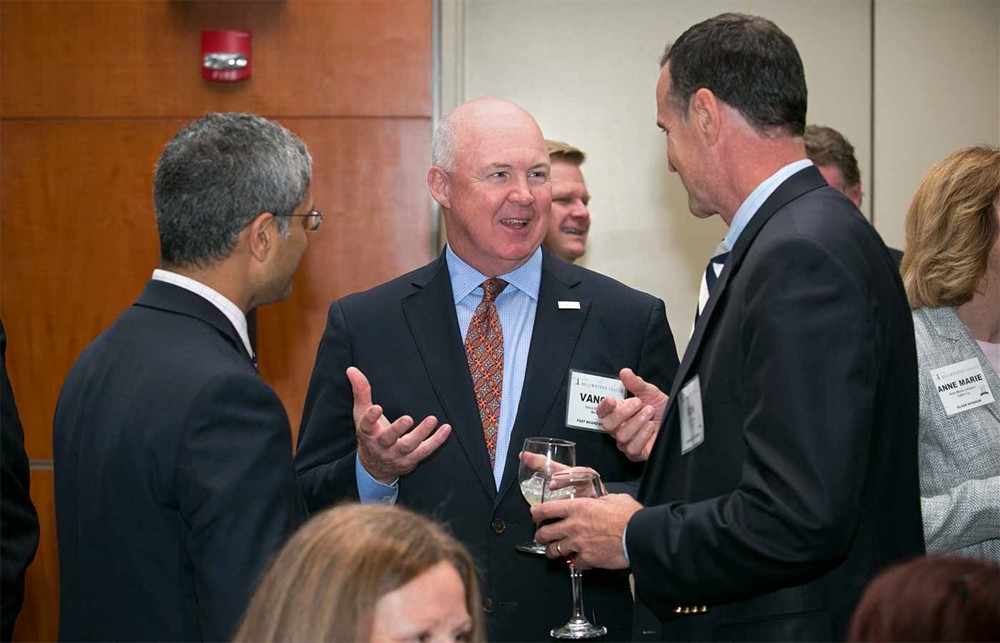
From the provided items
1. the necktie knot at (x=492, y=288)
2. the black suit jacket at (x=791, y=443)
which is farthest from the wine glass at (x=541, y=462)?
the necktie knot at (x=492, y=288)

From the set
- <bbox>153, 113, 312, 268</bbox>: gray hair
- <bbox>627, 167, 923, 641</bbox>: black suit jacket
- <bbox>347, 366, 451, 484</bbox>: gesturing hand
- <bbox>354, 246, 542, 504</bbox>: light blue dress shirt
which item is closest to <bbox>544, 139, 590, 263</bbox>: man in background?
<bbox>354, 246, 542, 504</bbox>: light blue dress shirt

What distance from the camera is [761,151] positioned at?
86.7 inches

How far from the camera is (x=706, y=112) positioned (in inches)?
88.3

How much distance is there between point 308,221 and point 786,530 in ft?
3.93

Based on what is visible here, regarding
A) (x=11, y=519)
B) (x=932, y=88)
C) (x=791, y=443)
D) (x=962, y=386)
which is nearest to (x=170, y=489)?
(x=11, y=519)

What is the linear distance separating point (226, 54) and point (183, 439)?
3175mm

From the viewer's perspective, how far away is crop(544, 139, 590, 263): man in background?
4539 millimetres

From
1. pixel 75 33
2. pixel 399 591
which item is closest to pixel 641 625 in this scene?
pixel 399 591

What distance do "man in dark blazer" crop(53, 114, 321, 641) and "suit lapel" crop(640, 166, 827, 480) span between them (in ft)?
2.45

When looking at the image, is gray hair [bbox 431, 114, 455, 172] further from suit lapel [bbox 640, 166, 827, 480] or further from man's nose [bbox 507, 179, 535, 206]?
suit lapel [bbox 640, 166, 827, 480]

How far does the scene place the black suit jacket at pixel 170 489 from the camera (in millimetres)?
2061

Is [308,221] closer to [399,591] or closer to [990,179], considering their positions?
[399,591]

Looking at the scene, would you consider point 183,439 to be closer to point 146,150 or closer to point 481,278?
point 481,278

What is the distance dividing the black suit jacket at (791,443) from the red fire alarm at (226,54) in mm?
3262
